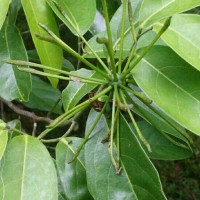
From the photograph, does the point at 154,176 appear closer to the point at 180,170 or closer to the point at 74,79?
the point at 74,79

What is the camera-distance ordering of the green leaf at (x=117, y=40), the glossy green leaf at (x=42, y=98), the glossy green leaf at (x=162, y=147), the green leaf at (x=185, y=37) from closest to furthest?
the green leaf at (x=185, y=37)
the green leaf at (x=117, y=40)
the glossy green leaf at (x=162, y=147)
the glossy green leaf at (x=42, y=98)

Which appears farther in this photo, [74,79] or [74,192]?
[74,192]

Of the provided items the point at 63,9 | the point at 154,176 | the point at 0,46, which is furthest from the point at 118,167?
the point at 0,46

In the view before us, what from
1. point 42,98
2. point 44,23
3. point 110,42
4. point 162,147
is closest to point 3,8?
point 44,23

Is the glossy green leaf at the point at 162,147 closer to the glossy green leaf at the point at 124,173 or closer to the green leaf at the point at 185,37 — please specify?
the glossy green leaf at the point at 124,173

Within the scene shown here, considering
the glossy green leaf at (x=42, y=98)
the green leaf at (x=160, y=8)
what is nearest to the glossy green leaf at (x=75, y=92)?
the green leaf at (x=160, y=8)
